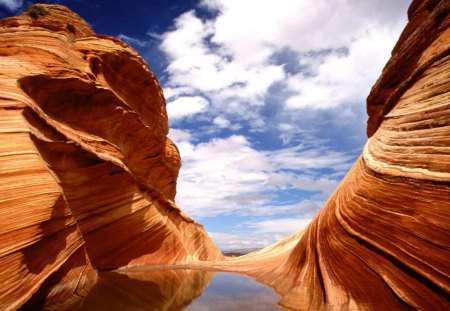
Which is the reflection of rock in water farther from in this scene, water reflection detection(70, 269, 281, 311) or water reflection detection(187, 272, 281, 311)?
water reflection detection(187, 272, 281, 311)

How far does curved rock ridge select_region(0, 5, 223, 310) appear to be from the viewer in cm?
545

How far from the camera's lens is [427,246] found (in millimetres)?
3631

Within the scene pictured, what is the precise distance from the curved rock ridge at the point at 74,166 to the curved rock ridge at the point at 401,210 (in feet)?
14.1

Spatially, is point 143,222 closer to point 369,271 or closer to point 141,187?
point 141,187

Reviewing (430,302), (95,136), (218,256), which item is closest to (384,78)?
(430,302)

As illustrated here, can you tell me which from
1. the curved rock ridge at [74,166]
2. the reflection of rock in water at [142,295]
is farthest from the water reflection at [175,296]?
the curved rock ridge at [74,166]

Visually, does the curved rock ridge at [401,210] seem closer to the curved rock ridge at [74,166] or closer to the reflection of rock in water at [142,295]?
the reflection of rock in water at [142,295]

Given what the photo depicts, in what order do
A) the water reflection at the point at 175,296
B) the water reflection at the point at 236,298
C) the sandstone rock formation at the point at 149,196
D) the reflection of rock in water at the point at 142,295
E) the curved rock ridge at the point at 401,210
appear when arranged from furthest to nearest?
the water reflection at the point at 236,298 < the water reflection at the point at 175,296 < the reflection of rock in water at the point at 142,295 < the sandstone rock formation at the point at 149,196 < the curved rock ridge at the point at 401,210

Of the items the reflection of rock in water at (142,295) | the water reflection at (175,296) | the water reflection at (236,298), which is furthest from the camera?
the water reflection at (236,298)

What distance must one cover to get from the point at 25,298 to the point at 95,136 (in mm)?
7324

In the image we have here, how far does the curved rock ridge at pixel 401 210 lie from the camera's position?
364 centimetres

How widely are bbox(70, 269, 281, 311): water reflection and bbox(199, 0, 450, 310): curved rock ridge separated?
23.5 inches

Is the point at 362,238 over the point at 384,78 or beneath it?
beneath

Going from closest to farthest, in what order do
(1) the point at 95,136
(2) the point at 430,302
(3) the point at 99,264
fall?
1. (2) the point at 430,302
2. (3) the point at 99,264
3. (1) the point at 95,136
